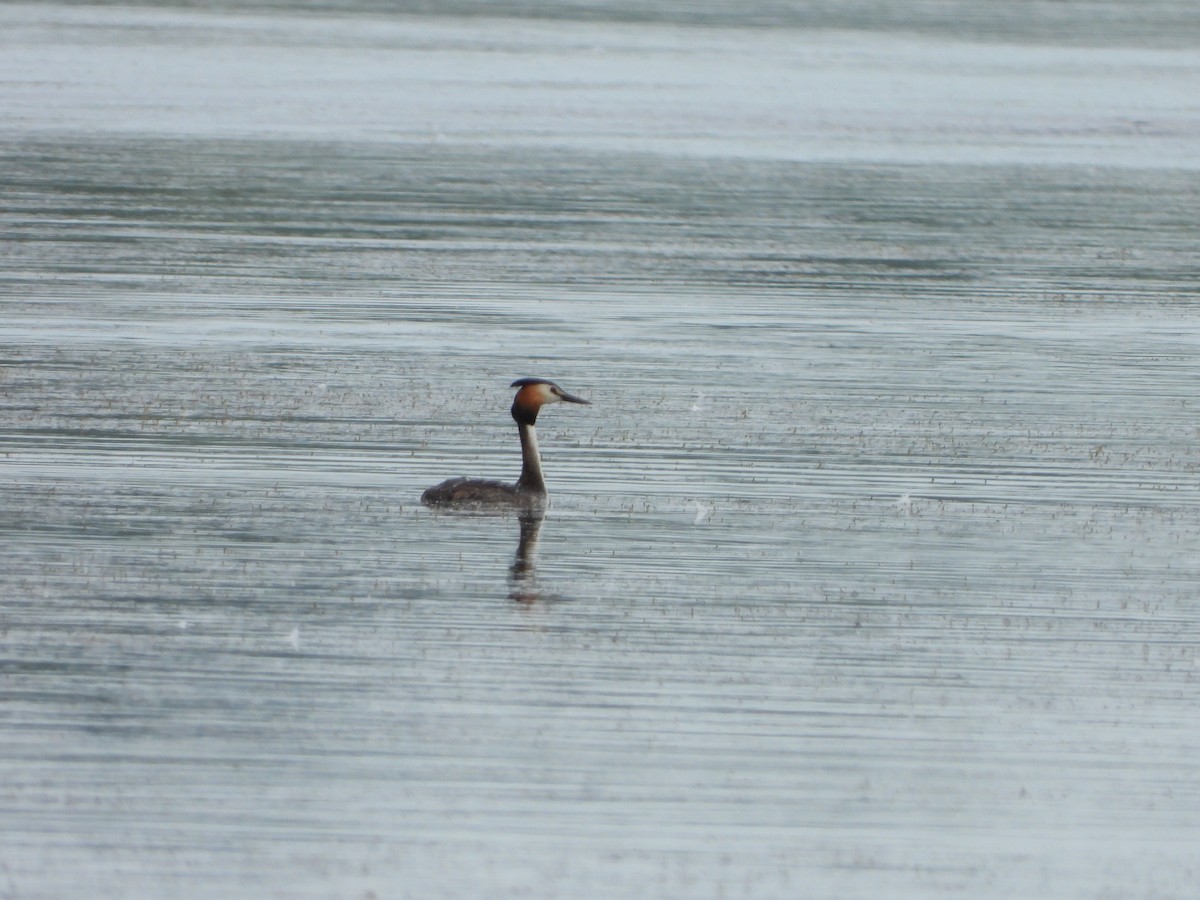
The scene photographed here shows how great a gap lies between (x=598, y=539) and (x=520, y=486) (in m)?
0.91

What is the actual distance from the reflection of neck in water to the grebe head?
0.76 metres

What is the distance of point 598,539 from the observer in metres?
14.4

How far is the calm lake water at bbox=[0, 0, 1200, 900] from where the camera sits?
30.7ft

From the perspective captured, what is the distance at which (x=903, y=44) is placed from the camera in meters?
69.4

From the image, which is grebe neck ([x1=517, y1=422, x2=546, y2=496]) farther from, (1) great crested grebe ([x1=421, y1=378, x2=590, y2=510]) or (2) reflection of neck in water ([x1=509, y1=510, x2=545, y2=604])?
(2) reflection of neck in water ([x1=509, y1=510, x2=545, y2=604])

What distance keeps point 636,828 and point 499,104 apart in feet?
137

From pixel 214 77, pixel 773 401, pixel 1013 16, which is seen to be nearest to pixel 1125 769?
pixel 773 401

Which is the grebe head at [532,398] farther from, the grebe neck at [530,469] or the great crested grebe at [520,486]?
the grebe neck at [530,469]

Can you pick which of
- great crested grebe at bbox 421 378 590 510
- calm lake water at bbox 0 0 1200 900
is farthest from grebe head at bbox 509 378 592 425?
calm lake water at bbox 0 0 1200 900

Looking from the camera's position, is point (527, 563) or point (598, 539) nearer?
point (527, 563)

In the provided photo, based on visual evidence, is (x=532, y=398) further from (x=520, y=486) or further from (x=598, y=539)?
(x=598, y=539)

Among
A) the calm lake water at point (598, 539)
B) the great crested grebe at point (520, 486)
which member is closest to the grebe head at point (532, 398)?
the great crested grebe at point (520, 486)

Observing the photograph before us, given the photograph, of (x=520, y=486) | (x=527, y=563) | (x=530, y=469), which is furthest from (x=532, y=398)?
(x=527, y=563)

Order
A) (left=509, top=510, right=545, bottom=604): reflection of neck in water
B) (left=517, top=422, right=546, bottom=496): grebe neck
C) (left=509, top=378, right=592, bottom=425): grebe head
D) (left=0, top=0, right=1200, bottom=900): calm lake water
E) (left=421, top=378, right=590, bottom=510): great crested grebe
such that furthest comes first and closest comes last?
(left=509, top=378, right=592, bottom=425): grebe head → (left=517, top=422, right=546, bottom=496): grebe neck → (left=421, top=378, right=590, bottom=510): great crested grebe → (left=509, top=510, right=545, bottom=604): reflection of neck in water → (left=0, top=0, right=1200, bottom=900): calm lake water
